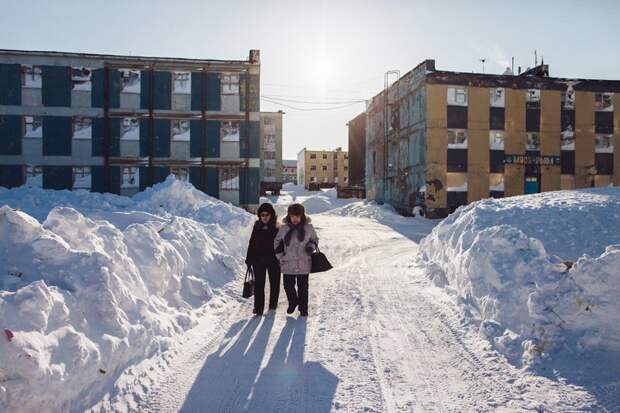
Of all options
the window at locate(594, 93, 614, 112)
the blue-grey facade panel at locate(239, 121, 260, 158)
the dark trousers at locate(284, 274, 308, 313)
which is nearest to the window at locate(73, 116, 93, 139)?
the blue-grey facade panel at locate(239, 121, 260, 158)

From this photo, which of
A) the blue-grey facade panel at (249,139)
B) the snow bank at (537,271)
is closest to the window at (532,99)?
the blue-grey facade panel at (249,139)

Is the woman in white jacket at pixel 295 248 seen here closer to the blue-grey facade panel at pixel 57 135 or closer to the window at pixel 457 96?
the blue-grey facade panel at pixel 57 135

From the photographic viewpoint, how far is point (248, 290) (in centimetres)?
686

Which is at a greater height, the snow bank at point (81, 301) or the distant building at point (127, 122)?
the distant building at point (127, 122)

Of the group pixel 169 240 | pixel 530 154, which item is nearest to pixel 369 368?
pixel 169 240

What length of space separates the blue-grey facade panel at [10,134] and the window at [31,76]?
1.84 meters

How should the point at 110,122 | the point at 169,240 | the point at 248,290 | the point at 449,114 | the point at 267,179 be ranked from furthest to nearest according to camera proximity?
the point at 267,179 → the point at 449,114 → the point at 110,122 → the point at 169,240 → the point at 248,290

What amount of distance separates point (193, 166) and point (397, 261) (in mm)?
16883

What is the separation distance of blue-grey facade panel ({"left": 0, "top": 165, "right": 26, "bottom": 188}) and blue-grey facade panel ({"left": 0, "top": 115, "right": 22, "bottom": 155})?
0.81 m

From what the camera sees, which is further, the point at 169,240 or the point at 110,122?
the point at 110,122

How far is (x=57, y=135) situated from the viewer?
24.7 m

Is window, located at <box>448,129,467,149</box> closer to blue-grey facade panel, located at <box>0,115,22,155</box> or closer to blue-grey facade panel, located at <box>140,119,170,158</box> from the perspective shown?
blue-grey facade panel, located at <box>140,119,170,158</box>

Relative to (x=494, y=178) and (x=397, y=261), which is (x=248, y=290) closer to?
(x=397, y=261)

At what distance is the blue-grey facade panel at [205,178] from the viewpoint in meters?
25.5
